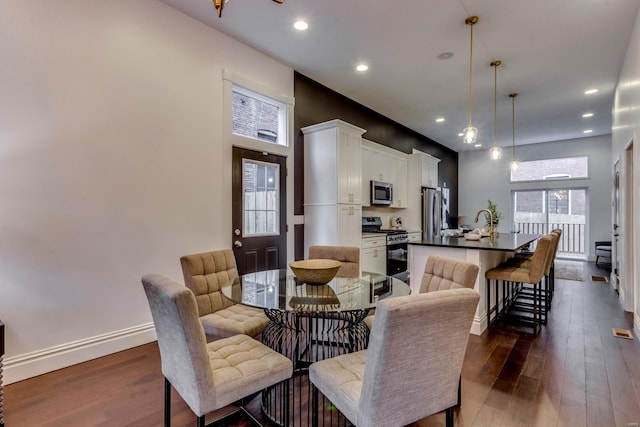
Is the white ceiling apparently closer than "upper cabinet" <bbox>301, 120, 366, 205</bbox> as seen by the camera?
Yes

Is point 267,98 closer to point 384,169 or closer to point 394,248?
point 384,169

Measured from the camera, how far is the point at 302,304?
1.71 metres

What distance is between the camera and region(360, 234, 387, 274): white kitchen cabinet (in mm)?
4711

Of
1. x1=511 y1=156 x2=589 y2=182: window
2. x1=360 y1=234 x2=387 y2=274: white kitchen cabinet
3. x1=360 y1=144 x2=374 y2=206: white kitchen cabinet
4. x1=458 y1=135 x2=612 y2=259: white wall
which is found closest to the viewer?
x1=360 y1=234 x2=387 y2=274: white kitchen cabinet

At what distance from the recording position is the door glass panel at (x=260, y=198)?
368 cm

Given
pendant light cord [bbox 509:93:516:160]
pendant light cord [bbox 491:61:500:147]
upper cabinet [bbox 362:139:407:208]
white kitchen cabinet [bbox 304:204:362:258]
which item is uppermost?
pendant light cord [bbox 491:61:500:147]

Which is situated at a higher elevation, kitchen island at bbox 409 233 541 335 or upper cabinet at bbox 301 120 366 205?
upper cabinet at bbox 301 120 366 205

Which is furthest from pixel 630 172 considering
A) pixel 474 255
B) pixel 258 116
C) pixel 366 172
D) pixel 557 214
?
pixel 557 214

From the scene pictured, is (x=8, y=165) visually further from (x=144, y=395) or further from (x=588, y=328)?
(x=588, y=328)

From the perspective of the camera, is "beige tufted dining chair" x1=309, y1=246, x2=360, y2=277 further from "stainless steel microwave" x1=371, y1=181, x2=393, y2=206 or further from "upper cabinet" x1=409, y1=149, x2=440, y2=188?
"upper cabinet" x1=409, y1=149, x2=440, y2=188

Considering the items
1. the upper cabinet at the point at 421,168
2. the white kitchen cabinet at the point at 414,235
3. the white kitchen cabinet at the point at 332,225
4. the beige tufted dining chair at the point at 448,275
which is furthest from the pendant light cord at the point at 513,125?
the beige tufted dining chair at the point at 448,275

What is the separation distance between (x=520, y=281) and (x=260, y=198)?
290 centimetres

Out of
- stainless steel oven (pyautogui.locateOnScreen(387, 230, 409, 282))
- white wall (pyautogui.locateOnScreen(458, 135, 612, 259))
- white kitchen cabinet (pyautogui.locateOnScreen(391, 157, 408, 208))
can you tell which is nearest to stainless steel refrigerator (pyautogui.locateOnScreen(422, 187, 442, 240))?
white kitchen cabinet (pyautogui.locateOnScreen(391, 157, 408, 208))

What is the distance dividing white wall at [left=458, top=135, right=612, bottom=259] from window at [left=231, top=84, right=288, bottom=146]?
286 inches
